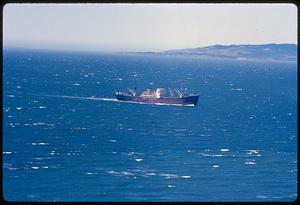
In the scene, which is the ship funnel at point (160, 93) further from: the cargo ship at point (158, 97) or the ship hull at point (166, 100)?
the ship hull at point (166, 100)

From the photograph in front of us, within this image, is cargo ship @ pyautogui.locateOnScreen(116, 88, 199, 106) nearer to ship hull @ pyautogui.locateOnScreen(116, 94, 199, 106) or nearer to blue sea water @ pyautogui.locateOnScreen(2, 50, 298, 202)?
ship hull @ pyautogui.locateOnScreen(116, 94, 199, 106)

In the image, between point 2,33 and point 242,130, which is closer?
point 2,33

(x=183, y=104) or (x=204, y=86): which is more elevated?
(x=204, y=86)

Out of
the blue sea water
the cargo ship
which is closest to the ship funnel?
the cargo ship

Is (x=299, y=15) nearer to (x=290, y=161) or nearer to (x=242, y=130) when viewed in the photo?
(x=290, y=161)

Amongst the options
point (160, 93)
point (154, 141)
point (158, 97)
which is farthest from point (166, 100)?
point (154, 141)

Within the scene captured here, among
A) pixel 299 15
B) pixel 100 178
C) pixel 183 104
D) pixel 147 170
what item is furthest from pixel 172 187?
pixel 299 15
